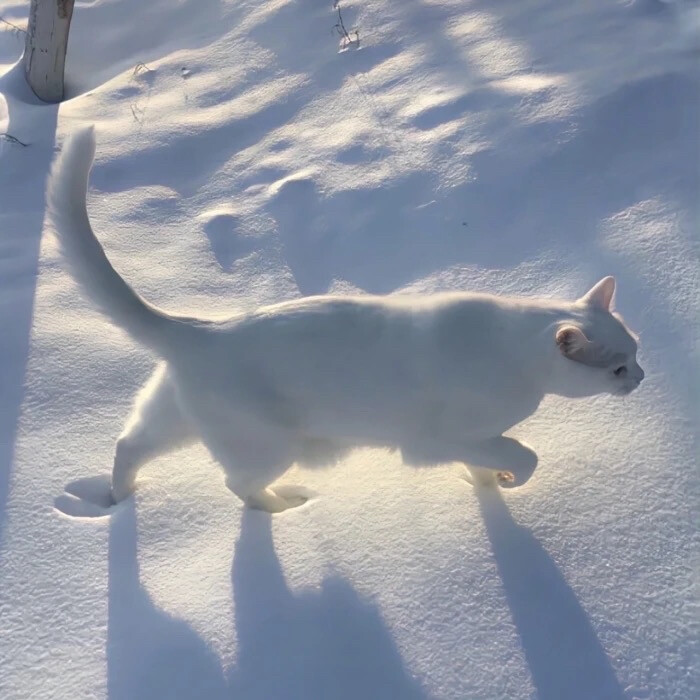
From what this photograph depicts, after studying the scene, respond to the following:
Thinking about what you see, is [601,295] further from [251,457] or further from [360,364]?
[251,457]

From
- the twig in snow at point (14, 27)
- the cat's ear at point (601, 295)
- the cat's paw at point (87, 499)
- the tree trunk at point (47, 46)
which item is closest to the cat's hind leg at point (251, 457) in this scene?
the cat's paw at point (87, 499)

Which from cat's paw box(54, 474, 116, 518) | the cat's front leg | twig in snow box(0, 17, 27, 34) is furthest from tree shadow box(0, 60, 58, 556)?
the cat's front leg

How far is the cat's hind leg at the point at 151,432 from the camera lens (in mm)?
1773

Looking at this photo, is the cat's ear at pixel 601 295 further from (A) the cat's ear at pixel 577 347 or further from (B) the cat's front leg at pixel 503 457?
(B) the cat's front leg at pixel 503 457

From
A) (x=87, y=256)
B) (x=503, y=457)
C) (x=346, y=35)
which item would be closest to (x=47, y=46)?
(x=346, y=35)

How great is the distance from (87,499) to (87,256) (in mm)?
651

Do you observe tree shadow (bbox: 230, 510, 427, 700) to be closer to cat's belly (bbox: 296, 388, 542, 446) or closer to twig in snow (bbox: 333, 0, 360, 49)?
cat's belly (bbox: 296, 388, 542, 446)

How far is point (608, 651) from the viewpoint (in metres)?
1.46

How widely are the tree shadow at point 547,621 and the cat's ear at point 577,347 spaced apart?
1.30ft

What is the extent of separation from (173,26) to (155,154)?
4.31ft

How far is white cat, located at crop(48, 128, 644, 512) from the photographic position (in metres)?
1.66

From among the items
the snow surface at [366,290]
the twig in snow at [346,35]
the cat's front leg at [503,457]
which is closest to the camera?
the snow surface at [366,290]

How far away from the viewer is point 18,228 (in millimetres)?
2973

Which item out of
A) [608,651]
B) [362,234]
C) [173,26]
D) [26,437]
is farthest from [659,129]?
[173,26]
